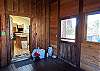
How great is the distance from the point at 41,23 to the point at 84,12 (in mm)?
2531

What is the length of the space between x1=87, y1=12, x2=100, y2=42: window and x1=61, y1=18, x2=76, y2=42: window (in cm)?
81

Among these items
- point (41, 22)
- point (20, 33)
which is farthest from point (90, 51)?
point (20, 33)

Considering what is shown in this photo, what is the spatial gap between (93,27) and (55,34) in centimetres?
225

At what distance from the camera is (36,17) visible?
581 centimetres

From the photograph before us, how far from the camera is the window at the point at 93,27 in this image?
3.65m

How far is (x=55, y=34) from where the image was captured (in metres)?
5.75

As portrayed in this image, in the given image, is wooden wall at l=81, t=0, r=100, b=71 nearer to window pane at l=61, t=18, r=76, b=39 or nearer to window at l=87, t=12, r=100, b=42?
window at l=87, t=12, r=100, b=42

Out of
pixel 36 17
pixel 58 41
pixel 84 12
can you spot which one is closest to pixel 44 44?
pixel 58 41

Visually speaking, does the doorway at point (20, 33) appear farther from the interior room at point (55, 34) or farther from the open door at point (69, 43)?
the open door at point (69, 43)

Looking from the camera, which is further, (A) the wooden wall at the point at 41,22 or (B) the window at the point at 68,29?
(A) the wooden wall at the point at 41,22

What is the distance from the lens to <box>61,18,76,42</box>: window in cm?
475

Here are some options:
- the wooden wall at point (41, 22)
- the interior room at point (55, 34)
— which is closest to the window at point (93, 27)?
the interior room at point (55, 34)

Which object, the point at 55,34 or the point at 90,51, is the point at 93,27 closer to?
the point at 90,51

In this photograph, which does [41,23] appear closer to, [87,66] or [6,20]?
[6,20]
